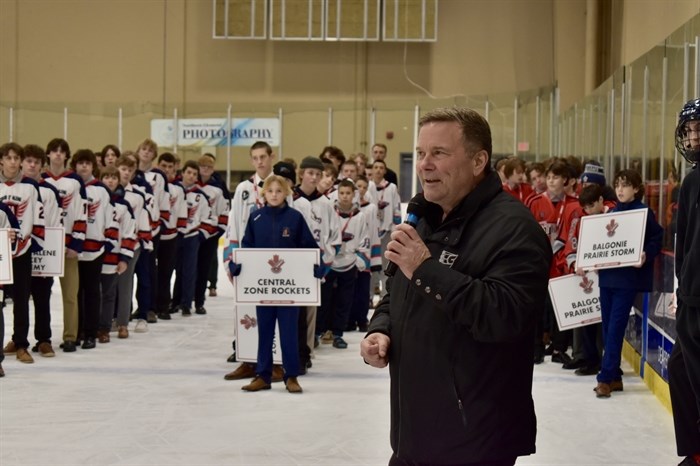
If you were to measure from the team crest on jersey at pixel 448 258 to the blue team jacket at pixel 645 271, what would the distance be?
4.32 metres

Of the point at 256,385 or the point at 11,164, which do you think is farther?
the point at 11,164

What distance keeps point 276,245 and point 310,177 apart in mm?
1194

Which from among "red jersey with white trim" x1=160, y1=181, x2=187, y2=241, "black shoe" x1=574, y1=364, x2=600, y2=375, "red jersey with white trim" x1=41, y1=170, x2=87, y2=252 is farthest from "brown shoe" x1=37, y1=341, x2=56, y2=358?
"black shoe" x1=574, y1=364, x2=600, y2=375

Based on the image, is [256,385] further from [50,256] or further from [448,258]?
[448,258]

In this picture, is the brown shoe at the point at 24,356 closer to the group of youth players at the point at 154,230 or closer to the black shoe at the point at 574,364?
the group of youth players at the point at 154,230

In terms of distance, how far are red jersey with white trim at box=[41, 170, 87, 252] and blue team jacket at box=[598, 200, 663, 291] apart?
3924mm

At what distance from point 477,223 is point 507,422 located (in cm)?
46

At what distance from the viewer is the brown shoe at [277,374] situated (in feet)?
22.6

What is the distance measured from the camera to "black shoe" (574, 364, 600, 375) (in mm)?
7191

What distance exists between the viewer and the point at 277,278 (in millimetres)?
6531

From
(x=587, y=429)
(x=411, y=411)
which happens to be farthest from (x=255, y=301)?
(x=411, y=411)

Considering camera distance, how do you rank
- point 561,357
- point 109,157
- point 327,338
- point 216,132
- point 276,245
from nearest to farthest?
point 276,245, point 561,357, point 327,338, point 109,157, point 216,132

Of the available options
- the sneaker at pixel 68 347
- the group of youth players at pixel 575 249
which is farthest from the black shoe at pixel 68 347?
the group of youth players at pixel 575 249

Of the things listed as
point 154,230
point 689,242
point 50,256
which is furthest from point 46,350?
point 689,242
